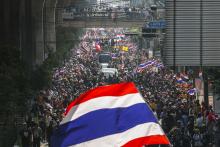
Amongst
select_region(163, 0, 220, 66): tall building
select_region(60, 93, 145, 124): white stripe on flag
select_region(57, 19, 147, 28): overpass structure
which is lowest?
select_region(57, 19, 147, 28): overpass structure

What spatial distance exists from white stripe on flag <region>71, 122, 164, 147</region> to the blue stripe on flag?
1.3 inches

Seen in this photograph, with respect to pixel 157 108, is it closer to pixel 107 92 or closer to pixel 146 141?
pixel 107 92

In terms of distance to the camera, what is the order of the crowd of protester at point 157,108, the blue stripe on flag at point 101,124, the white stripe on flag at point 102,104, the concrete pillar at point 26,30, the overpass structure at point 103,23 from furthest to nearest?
the overpass structure at point 103,23 < the concrete pillar at point 26,30 < the crowd of protester at point 157,108 < the white stripe on flag at point 102,104 < the blue stripe on flag at point 101,124

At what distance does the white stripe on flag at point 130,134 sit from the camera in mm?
7828

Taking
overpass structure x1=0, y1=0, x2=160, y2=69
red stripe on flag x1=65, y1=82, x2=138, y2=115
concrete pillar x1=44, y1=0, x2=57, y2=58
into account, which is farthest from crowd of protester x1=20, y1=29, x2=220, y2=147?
red stripe on flag x1=65, y1=82, x2=138, y2=115

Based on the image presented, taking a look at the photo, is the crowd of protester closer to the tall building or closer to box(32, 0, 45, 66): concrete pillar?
the tall building

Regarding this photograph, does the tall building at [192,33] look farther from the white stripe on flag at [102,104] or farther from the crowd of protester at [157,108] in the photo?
the white stripe on flag at [102,104]

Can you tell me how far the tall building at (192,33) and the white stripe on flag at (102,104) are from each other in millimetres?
12794

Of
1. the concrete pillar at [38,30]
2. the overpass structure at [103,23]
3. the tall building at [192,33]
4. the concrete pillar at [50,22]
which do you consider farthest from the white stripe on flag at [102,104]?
the overpass structure at [103,23]

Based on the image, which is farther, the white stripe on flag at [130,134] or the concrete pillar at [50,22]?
the concrete pillar at [50,22]

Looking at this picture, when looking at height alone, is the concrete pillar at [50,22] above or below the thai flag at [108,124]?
below

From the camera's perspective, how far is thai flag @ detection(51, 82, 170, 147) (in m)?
7.82

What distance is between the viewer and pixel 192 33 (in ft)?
70.2

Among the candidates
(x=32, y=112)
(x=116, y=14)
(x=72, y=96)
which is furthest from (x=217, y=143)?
(x=116, y=14)
